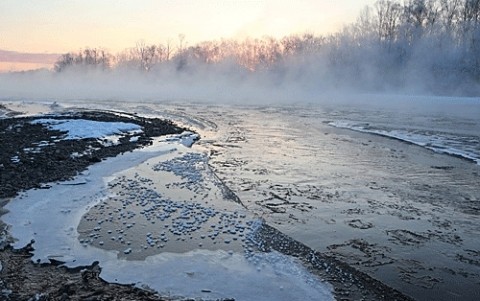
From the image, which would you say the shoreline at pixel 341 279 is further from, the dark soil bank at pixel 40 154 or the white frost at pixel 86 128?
the white frost at pixel 86 128

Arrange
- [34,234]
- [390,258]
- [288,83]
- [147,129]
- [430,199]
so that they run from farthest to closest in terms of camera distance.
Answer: [288,83] → [147,129] → [430,199] → [34,234] → [390,258]

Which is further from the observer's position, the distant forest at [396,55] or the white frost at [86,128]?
the distant forest at [396,55]

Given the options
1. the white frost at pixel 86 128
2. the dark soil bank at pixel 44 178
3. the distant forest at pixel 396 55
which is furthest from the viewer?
the distant forest at pixel 396 55

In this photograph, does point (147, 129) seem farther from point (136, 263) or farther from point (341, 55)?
point (341, 55)

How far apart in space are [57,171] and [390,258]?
9.76 m

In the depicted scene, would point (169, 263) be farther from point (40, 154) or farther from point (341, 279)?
point (40, 154)

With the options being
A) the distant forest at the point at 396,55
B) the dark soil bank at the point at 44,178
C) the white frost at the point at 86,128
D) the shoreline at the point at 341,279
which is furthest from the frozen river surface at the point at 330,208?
the distant forest at the point at 396,55

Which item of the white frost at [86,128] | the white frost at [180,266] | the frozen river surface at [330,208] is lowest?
the white frost at [180,266]

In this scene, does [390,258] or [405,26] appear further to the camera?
[405,26]

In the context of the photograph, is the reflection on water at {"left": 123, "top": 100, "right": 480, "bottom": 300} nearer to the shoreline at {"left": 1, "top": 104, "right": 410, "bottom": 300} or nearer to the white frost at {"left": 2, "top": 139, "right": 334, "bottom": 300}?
the shoreline at {"left": 1, "top": 104, "right": 410, "bottom": 300}

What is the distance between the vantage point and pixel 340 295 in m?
6.03

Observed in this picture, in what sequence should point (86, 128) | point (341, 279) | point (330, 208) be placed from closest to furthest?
point (341, 279)
point (330, 208)
point (86, 128)

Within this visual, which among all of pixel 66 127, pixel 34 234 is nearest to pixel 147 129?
pixel 66 127

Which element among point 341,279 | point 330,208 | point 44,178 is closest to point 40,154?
point 44,178
